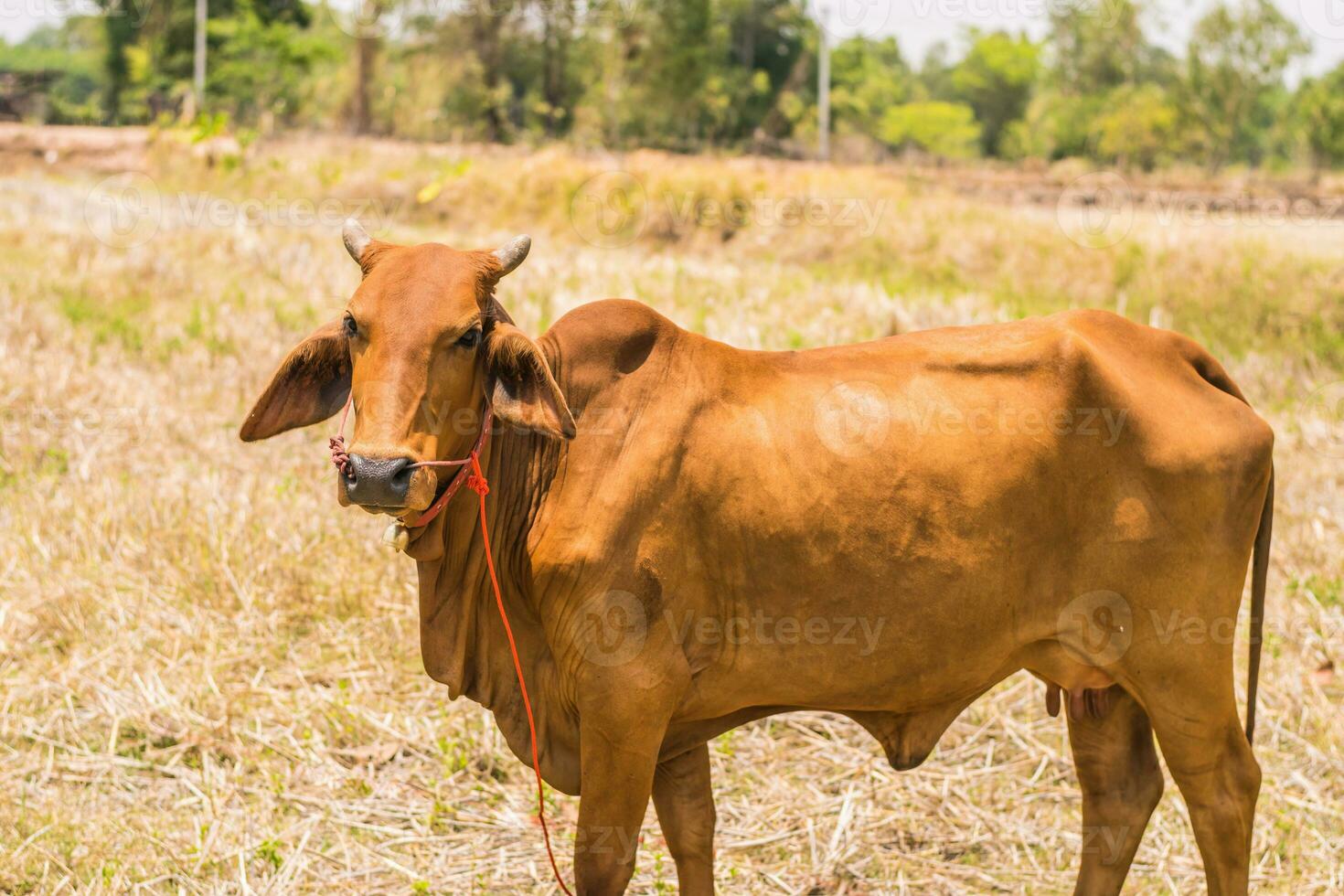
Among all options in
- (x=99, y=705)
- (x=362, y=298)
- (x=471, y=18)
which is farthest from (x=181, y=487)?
(x=471, y=18)

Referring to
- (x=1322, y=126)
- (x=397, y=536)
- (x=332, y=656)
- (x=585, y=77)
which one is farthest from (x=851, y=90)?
(x=397, y=536)

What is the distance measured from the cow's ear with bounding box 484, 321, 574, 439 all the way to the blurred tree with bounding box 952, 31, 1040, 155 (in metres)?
65.7

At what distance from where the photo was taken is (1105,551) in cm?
333

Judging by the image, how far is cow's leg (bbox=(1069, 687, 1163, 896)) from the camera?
3867mm

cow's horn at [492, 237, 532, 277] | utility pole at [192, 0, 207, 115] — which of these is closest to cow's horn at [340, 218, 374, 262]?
cow's horn at [492, 237, 532, 277]

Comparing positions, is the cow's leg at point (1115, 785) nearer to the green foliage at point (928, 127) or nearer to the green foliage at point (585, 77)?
the green foliage at point (585, 77)

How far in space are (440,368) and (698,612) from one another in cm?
86

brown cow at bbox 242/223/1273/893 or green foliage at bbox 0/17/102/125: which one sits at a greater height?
green foliage at bbox 0/17/102/125

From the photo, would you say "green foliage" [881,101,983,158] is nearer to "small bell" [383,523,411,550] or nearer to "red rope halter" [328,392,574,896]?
"red rope halter" [328,392,574,896]

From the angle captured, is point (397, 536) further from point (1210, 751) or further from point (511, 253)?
point (1210, 751)

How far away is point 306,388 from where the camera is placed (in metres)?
3.29

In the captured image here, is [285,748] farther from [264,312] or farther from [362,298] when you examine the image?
[264,312]

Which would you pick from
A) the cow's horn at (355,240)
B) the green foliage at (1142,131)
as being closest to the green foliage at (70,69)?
the cow's horn at (355,240)

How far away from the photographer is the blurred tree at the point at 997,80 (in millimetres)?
66062
